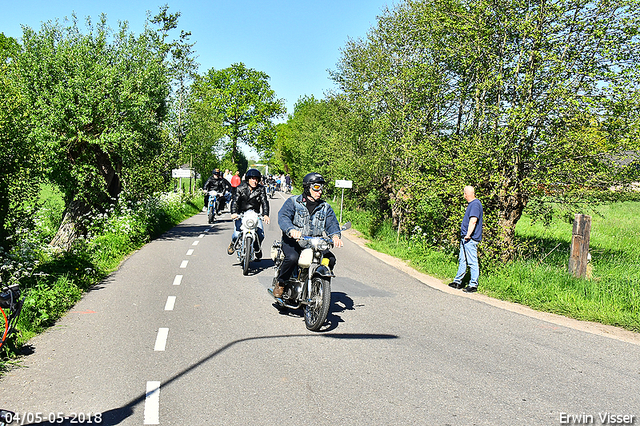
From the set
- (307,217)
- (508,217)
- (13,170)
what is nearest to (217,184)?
(13,170)

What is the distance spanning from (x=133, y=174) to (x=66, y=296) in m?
12.4

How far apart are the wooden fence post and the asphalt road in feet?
7.94

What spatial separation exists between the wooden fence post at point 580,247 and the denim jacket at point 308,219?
5.10 metres

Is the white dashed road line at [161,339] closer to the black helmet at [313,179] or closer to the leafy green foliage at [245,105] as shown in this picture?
the black helmet at [313,179]

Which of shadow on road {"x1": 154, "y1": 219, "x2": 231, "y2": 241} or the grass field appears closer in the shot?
the grass field

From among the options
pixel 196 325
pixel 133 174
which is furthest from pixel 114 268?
pixel 133 174

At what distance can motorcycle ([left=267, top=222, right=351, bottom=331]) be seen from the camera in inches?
248

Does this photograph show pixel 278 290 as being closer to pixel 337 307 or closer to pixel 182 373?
pixel 337 307

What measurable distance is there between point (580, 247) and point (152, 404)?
812 centimetres

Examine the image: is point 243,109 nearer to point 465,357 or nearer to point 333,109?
point 333,109

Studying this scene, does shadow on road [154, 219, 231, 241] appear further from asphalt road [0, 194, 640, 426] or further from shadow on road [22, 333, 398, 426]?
shadow on road [22, 333, 398, 426]

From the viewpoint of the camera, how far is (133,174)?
19422 millimetres

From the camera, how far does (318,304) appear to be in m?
6.39

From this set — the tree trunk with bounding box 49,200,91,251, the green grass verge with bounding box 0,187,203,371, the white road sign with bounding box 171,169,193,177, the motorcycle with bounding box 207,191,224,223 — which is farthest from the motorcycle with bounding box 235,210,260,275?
the white road sign with bounding box 171,169,193,177
